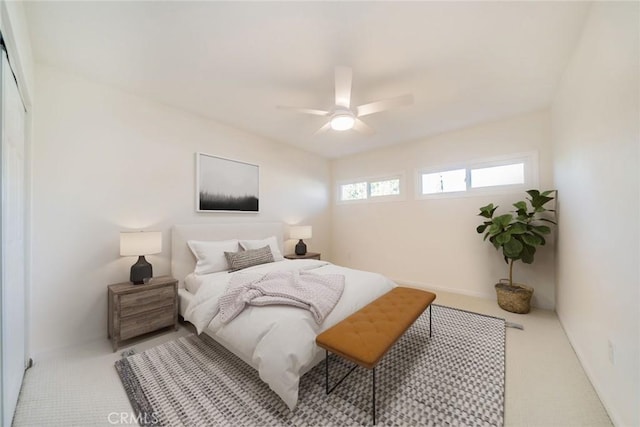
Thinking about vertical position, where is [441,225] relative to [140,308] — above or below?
above

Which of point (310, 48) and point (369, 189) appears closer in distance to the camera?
point (310, 48)

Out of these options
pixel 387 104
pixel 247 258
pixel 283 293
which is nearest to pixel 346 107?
pixel 387 104

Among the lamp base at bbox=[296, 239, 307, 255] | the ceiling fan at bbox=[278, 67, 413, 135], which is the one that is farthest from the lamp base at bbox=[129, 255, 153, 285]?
the lamp base at bbox=[296, 239, 307, 255]

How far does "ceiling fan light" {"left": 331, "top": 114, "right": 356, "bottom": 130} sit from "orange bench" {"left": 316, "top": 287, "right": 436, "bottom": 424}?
1.79m

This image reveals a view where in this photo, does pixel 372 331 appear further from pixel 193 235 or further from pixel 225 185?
pixel 225 185

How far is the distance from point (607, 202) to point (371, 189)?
3479 mm

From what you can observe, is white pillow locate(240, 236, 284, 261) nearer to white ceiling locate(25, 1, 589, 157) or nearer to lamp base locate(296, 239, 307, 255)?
lamp base locate(296, 239, 307, 255)

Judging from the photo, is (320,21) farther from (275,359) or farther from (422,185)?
(422,185)

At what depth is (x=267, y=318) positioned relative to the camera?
165 cm

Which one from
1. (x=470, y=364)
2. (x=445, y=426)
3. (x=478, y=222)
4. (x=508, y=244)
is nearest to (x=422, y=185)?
(x=478, y=222)

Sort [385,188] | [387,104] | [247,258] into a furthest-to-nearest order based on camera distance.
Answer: [385,188] < [247,258] < [387,104]

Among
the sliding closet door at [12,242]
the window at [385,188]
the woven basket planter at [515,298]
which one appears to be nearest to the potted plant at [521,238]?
the woven basket planter at [515,298]

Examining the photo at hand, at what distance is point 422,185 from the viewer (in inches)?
163

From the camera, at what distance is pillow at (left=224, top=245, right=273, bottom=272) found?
115 inches
